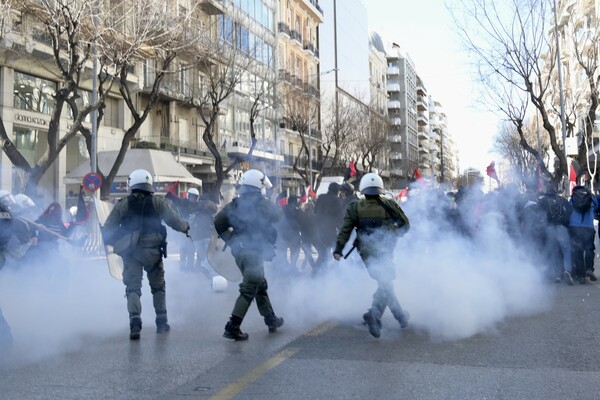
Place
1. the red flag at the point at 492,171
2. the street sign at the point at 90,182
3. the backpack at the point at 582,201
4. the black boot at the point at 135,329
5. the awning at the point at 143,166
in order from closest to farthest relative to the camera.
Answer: the black boot at the point at 135,329 < the backpack at the point at 582,201 < the red flag at the point at 492,171 < the street sign at the point at 90,182 < the awning at the point at 143,166

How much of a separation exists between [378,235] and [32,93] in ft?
68.0

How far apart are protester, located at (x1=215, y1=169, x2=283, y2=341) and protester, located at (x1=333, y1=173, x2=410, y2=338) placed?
71 centimetres

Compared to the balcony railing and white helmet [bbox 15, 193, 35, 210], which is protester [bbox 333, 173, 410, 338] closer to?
white helmet [bbox 15, 193, 35, 210]

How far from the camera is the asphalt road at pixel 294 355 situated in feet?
13.6

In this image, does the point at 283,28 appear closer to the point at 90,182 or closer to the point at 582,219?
the point at 90,182

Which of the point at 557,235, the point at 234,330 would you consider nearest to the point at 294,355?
the point at 234,330

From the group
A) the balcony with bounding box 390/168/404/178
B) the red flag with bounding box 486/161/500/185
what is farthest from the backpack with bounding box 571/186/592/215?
the balcony with bounding box 390/168/404/178

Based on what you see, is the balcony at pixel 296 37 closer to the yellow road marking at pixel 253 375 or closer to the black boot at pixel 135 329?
the black boot at pixel 135 329

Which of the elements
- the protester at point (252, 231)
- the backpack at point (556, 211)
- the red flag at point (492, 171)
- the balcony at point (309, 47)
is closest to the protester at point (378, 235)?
the protester at point (252, 231)

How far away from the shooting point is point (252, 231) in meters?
6.07

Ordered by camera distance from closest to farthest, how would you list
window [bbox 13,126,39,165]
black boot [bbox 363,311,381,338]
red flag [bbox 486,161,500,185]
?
black boot [bbox 363,311,381,338] → red flag [bbox 486,161,500,185] → window [bbox 13,126,39,165]

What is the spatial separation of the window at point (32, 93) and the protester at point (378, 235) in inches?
744

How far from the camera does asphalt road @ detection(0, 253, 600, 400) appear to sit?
4.14m

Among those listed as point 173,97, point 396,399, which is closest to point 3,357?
point 396,399
